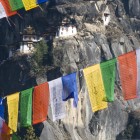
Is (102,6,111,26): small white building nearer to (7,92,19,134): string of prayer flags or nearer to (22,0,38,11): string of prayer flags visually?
(22,0,38,11): string of prayer flags

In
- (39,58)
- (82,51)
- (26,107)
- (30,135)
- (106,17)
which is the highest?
(106,17)

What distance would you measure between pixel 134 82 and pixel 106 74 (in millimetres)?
1578

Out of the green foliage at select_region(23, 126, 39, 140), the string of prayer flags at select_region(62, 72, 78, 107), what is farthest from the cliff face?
the string of prayer flags at select_region(62, 72, 78, 107)

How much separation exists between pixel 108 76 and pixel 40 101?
Answer: 13.2ft

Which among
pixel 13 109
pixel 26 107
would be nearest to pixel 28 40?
pixel 13 109

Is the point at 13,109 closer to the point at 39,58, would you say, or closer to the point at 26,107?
the point at 26,107

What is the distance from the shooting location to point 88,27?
2422 inches

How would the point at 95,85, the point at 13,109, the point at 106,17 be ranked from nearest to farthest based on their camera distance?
the point at 95,85, the point at 13,109, the point at 106,17

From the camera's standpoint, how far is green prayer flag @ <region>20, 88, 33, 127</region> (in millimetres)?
36250

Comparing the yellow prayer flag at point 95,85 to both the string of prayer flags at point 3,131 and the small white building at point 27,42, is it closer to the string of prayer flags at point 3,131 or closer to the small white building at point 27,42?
the string of prayer flags at point 3,131

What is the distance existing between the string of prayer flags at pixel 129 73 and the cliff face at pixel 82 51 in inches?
642

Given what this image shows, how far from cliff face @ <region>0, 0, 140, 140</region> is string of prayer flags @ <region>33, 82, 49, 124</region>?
14.1m

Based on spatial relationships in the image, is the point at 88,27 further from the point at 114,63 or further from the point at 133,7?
the point at 114,63

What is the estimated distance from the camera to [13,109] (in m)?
37.0
